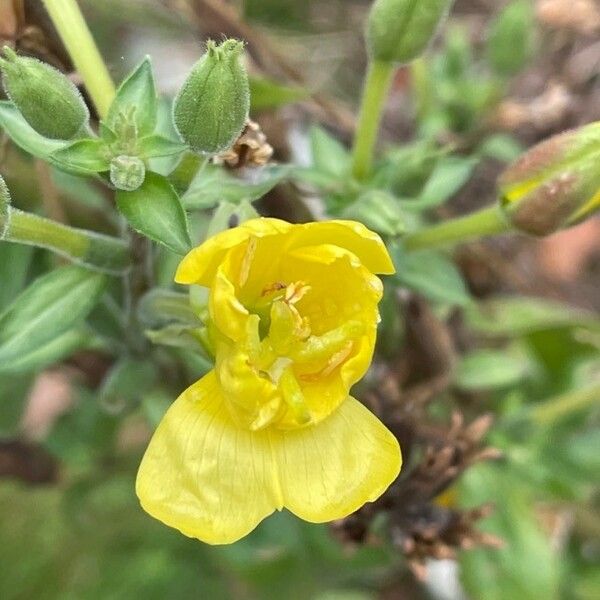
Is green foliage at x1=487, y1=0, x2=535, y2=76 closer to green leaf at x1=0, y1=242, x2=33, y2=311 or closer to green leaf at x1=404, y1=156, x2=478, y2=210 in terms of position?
green leaf at x1=404, y1=156, x2=478, y2=210

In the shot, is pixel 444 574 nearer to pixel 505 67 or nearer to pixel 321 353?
pixel 505 67

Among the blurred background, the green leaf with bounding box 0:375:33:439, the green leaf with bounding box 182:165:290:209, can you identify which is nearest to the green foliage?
the blurred background

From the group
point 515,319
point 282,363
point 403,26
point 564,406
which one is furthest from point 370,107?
point 515,319

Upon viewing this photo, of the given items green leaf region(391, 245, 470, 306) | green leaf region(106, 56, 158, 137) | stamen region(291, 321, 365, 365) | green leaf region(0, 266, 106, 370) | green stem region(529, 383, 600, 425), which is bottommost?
green stem region(529, 383, 600, 425)

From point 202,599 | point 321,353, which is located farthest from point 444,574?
point 321,353

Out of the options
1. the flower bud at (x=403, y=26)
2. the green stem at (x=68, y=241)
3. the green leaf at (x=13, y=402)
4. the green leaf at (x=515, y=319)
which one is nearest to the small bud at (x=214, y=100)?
the green stem at (x=68, y=241)

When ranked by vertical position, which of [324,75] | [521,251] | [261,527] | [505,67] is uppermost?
[505,67]

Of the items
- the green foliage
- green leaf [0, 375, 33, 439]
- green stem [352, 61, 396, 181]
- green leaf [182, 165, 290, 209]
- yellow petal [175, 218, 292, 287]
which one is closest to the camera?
yellow petal [175, 218, 292, 287]
